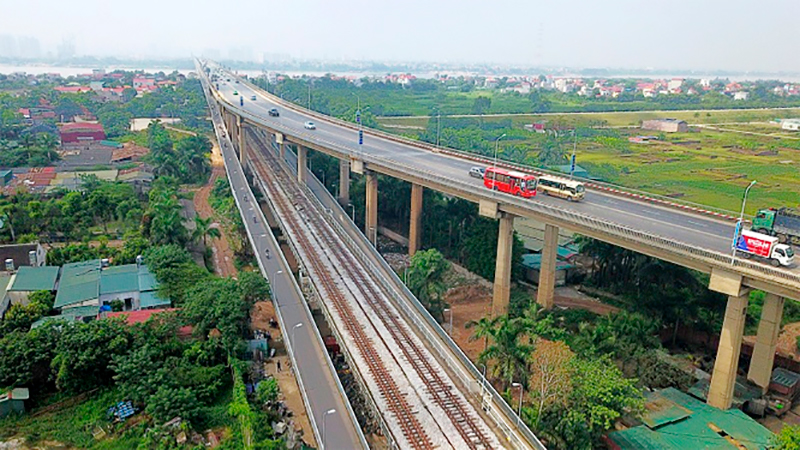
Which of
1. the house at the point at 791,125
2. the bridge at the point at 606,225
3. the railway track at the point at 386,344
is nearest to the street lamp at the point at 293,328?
the railway track at the point at 386,344

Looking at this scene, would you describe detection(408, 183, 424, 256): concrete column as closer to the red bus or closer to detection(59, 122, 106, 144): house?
the red bus

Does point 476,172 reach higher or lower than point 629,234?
higher

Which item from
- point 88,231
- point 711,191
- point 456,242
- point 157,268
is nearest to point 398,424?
point 157,268

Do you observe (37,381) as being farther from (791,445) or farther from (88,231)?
(791,445)

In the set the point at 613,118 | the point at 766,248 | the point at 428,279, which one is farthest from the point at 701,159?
the point at 766,248

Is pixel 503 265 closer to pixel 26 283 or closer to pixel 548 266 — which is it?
pixel 548 266

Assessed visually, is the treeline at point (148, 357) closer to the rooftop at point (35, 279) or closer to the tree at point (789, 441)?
the rooftop at point (35, 279)
